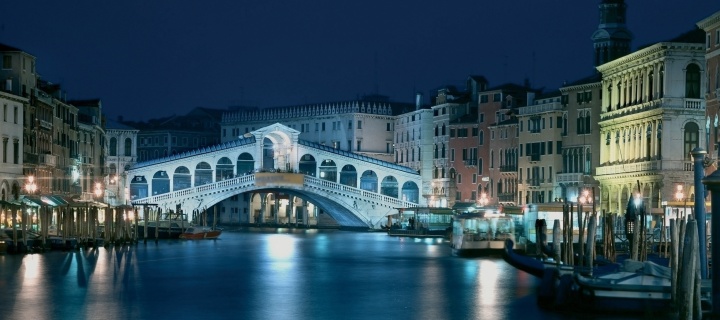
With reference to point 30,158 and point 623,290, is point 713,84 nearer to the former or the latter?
point 623,290

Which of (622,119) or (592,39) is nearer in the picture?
(622,119)

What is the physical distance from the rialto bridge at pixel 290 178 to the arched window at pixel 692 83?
87.5ft

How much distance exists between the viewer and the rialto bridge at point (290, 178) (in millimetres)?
66188

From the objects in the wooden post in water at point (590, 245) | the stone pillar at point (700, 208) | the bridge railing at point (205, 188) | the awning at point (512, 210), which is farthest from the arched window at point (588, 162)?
the stone pillar at point (700, 208)

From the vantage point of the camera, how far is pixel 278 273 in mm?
31672

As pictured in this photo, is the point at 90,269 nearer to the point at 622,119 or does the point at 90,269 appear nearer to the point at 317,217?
the point at 622,119

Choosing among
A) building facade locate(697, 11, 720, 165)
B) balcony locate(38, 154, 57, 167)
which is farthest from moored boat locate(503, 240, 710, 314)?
balcony locate(38, 154, 57, 167)

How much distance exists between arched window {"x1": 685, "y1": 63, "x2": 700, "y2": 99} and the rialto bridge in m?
26.7

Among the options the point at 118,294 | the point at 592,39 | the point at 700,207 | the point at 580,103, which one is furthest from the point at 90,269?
the point at 592,39

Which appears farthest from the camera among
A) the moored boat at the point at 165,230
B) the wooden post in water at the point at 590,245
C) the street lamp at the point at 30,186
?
the moored boat at the point at 165,230

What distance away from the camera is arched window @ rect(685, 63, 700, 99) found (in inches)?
1660

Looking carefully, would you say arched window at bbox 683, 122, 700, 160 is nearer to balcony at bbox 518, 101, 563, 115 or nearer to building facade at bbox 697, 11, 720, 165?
building facade at bbox 697, 11, 720, 165

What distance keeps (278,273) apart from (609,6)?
28.9 metres

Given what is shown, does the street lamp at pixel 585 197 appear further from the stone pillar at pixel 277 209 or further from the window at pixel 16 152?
the stone pillar at pixel 277 209
